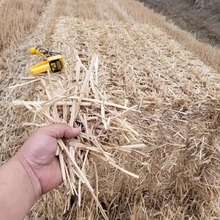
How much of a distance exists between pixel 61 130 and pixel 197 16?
32.2 ft

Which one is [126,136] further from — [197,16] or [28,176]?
[197,16]

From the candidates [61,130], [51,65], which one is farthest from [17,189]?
[51,65]

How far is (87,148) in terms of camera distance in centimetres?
187

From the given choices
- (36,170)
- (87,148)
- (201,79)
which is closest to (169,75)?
(201,79)

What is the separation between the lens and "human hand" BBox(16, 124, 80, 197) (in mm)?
1688

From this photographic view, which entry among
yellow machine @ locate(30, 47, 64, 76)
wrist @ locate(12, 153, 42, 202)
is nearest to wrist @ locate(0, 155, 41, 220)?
wrist @ locate(12, 153, 42, 202)

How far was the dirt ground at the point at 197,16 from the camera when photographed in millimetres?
8938

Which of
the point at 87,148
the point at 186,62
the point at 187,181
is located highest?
the point at 87,148

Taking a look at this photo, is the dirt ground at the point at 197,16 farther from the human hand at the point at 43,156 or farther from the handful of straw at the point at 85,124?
the human hand at the point at 43,156

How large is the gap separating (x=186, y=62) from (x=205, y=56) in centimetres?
140

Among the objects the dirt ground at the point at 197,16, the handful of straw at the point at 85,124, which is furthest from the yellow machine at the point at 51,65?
the dirt ground at the point at 197,16

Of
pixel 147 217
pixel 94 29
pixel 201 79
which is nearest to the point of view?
pixel 147 217

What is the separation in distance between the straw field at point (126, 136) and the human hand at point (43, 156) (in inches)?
2.3

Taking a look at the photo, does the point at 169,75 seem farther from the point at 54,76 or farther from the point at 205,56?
the point at 205,56
